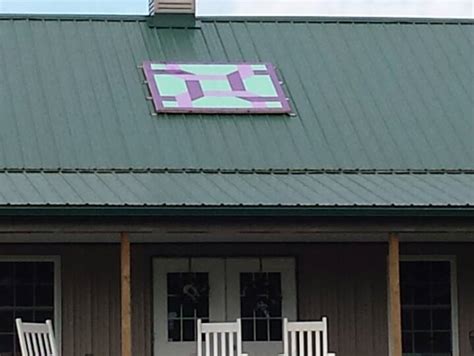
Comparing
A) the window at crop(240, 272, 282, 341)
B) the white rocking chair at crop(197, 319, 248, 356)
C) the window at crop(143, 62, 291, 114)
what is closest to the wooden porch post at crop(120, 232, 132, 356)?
the white rocking chair at crop(197, 319, 248, 356)

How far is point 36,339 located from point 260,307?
105 inches

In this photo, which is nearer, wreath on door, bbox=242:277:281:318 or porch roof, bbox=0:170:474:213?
porch roof, bbox=0:170:474:213

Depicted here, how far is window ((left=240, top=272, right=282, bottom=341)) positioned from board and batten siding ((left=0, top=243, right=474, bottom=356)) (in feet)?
0.88

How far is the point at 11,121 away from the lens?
14.7 metres

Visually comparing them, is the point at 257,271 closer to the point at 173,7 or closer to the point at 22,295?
the point at 22,295

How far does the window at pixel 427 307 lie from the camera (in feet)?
48.5

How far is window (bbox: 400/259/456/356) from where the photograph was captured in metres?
14.8

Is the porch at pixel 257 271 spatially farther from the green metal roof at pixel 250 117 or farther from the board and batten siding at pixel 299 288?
the green metal roof at pixel 250 117

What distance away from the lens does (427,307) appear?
1487 cm

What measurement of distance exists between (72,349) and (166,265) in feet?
4.47

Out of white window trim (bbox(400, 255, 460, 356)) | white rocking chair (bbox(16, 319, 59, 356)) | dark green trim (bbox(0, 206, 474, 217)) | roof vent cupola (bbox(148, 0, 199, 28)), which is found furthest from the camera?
roof vent cupola (bbox(148, 0, 199, 28))

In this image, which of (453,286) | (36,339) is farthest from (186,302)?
(453,286)

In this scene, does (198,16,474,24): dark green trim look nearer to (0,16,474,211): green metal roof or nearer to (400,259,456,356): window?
(0,16,474,211): green metal roof

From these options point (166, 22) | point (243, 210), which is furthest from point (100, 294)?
point (166, 22)
